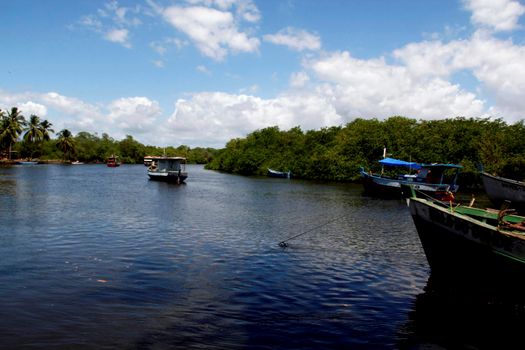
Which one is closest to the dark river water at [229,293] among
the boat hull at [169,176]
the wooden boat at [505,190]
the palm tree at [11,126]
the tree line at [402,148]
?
the wooden boat at [505,190]

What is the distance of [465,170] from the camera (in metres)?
56.0

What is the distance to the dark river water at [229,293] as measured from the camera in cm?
798

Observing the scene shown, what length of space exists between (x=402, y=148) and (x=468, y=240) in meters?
58.3

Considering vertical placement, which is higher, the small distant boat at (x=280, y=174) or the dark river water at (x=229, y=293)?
the small distant boat at (x=280, y=174)

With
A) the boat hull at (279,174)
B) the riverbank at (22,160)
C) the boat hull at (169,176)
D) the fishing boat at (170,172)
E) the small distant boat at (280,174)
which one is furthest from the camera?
the riverbank at (22,160)

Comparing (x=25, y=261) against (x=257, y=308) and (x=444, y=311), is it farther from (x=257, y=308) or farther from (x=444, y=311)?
(x=444, y=311)

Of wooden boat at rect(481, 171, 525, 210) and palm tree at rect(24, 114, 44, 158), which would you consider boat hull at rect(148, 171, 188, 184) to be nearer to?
wooden boat at rect(481, 171, 525, 210)

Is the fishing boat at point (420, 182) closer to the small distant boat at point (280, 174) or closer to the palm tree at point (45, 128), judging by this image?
the small distant boat at point (280, 174)

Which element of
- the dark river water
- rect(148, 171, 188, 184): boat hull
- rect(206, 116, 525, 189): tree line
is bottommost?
the dark river water

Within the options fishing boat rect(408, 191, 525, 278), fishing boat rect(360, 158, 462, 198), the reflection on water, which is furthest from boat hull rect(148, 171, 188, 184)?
the reflection on water

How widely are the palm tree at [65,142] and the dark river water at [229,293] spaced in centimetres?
12342

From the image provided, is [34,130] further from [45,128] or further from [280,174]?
[280,174]

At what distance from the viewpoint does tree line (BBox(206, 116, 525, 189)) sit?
175 feet

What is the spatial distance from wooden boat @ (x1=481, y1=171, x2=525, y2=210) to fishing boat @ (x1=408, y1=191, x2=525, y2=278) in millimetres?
20079
